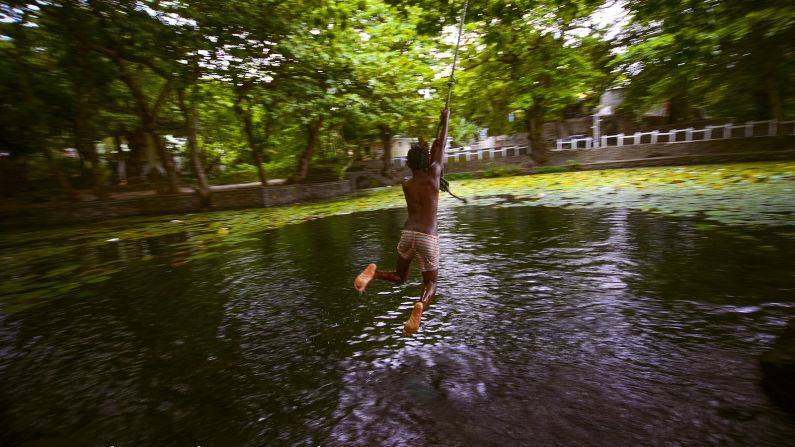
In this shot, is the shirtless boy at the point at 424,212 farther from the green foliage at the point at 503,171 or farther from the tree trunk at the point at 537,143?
the tree trunk at the point at 537,143

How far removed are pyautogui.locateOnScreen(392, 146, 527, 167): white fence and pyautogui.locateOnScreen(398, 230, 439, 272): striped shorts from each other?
21665 mm

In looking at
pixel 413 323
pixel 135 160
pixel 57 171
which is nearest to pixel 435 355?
pixel 413 323

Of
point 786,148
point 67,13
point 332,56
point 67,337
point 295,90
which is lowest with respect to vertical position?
point 67,337

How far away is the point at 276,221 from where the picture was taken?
36.2 ft

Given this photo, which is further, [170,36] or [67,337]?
[170,36]

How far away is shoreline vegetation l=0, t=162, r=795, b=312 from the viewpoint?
6242mm

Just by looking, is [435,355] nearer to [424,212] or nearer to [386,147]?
[424,212]

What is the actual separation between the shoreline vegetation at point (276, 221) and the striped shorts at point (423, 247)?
5.04m

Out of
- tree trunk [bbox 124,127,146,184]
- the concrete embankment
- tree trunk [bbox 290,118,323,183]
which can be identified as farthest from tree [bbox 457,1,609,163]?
tree trunk [bbox 124,127,146,184]

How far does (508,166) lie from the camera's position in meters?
22.4

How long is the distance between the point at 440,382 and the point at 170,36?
463 inches

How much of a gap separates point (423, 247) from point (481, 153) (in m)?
22.5

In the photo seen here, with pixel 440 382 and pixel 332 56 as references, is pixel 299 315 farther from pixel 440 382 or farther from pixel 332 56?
pixel 332 56

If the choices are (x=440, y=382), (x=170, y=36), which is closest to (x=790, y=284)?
(x=440, y=382)
